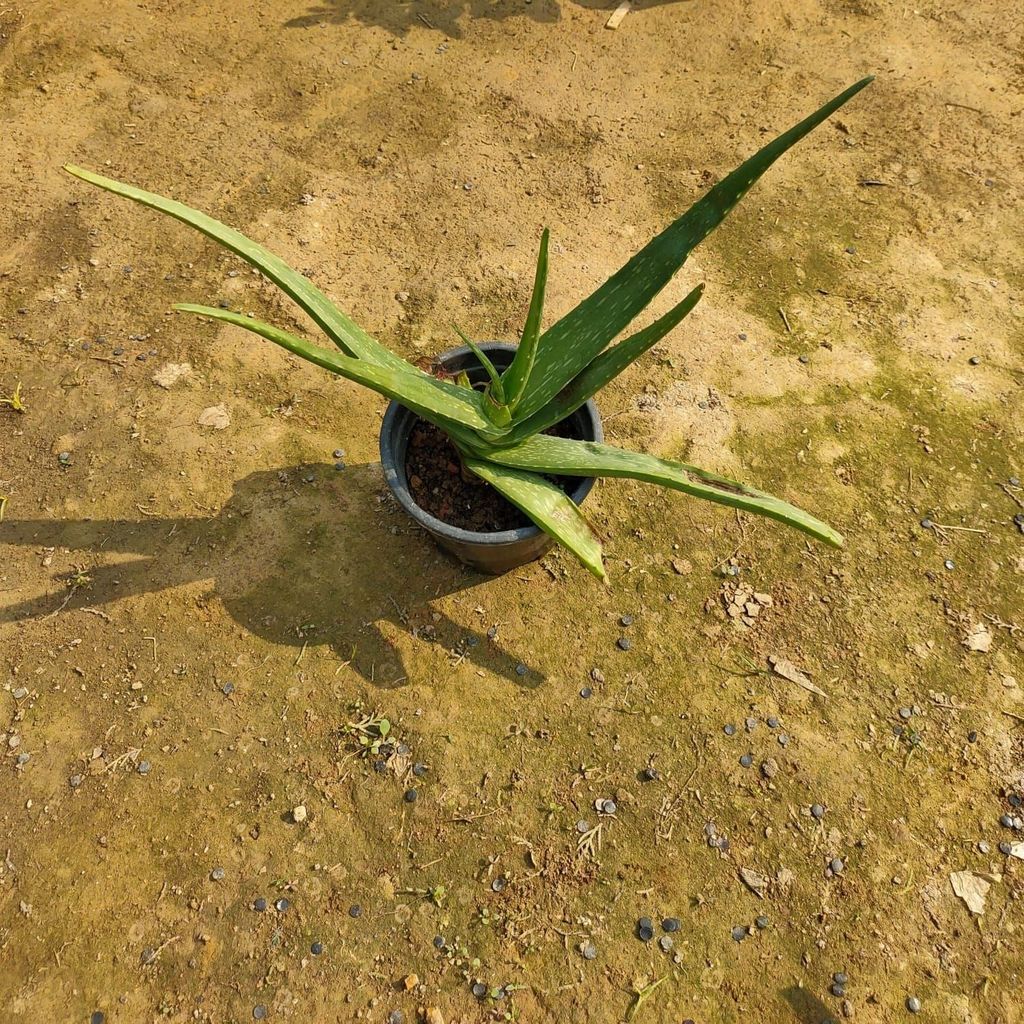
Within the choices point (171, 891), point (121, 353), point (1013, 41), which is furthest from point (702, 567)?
point (1013, 41)

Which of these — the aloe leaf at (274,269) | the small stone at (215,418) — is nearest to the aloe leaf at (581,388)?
the aloe leaf at (274,269)

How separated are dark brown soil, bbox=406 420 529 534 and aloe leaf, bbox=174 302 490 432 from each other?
35 centimetres

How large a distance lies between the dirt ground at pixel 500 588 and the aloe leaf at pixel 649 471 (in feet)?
2.07

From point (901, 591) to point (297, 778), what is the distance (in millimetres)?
1911

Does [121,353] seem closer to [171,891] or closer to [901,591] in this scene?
[171,891]

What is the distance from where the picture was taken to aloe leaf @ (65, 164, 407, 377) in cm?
124

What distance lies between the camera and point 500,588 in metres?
2.12

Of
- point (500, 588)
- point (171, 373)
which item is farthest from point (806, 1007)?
point (171, 373)

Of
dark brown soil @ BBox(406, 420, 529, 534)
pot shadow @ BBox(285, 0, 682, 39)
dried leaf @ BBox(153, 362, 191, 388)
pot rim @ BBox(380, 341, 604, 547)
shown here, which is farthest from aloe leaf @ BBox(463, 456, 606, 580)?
pot shadow @ BBox(285, 0, 682, 39)

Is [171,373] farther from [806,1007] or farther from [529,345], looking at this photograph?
[806,1007]

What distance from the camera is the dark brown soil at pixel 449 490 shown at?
6.31ft

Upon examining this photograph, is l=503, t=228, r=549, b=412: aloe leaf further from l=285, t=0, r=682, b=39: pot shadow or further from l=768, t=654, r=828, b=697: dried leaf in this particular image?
l=285, t=0, r=682, b=39: pot shadow

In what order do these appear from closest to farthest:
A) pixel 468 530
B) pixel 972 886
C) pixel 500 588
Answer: pixel 972 886 → pixel 468 530 → pixel 500 588

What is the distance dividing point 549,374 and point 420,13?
3.18m
